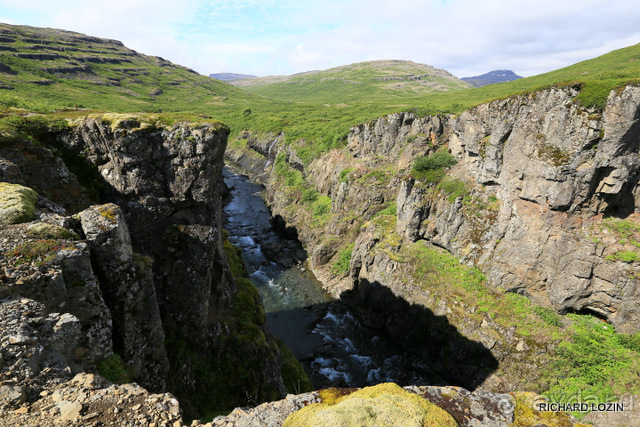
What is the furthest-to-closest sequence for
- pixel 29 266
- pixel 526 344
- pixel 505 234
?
1. pixel 505 234
2. pixel 526 344
3. pixel 29 266

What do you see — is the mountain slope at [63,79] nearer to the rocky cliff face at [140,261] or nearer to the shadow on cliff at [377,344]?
the rocky cliff face at [140,261]

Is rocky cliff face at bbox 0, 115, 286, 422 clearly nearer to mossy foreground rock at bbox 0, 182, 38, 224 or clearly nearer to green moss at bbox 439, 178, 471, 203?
mossy foreground rock at bbox 0, 182, 38, 224

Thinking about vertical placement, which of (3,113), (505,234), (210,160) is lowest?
(505,234)

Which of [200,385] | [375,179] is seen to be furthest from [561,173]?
[200,385]

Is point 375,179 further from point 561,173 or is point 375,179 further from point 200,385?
point 200,385

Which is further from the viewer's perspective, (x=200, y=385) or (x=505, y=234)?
(x=505, y=234)

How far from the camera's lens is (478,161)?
3881cm

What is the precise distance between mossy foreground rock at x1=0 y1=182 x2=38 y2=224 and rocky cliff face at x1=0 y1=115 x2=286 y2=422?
0.20 feet

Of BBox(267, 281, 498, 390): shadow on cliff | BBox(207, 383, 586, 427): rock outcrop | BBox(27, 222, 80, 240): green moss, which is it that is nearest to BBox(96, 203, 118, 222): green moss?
BBox(27, 222, 80, 240): green moss

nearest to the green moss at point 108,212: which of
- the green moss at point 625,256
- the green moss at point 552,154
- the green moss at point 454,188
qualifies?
the green moss at point 552,154

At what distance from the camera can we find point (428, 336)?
34.4m

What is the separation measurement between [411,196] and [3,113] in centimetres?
3999

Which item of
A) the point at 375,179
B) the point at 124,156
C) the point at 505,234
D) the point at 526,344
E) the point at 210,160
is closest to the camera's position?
the point at 124,156

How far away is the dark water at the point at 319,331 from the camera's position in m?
34.3
